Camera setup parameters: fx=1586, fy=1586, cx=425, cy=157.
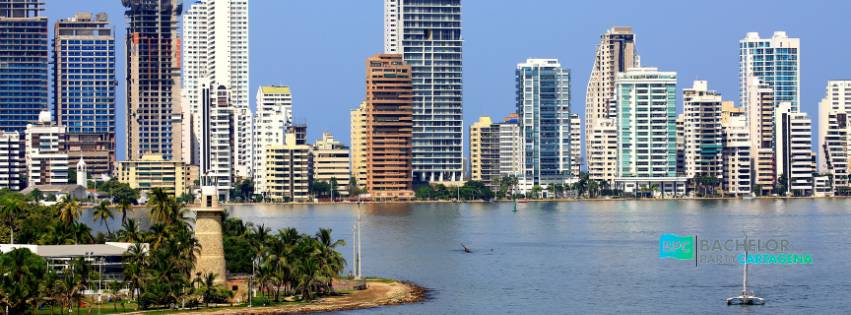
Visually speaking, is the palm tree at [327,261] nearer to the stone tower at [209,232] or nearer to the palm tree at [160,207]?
the stone tower at [209,232]

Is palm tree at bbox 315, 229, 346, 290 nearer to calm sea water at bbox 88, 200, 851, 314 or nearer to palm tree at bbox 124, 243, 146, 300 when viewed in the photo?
calm sea water at bbox 88, 200, 851, 314

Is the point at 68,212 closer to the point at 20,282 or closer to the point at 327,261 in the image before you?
the point at 327,261

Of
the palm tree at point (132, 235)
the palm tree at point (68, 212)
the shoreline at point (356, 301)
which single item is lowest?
the shoreline at point (356, 301)

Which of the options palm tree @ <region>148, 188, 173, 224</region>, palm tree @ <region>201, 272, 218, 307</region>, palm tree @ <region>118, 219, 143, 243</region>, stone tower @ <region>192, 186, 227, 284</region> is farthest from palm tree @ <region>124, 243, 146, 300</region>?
palm tree @ <region>148, 188, 173, 224</region>

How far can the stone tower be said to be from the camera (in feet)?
281

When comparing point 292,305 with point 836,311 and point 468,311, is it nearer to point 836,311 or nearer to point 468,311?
point 468,311

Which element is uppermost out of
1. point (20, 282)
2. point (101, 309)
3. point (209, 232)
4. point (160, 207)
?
point (160, 207)

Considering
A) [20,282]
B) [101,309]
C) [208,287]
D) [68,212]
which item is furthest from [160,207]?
[20,282]

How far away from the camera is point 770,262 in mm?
124188

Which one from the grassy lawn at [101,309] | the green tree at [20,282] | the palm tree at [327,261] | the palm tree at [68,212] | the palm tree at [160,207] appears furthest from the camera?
the palm tree at [68,212]

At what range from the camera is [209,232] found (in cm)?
8594

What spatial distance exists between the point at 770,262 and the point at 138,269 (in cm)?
5709

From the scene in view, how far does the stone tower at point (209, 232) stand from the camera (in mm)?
85625

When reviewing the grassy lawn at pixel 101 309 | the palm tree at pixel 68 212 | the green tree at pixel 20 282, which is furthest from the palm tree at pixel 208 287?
the palm tree at pixel 68 212
